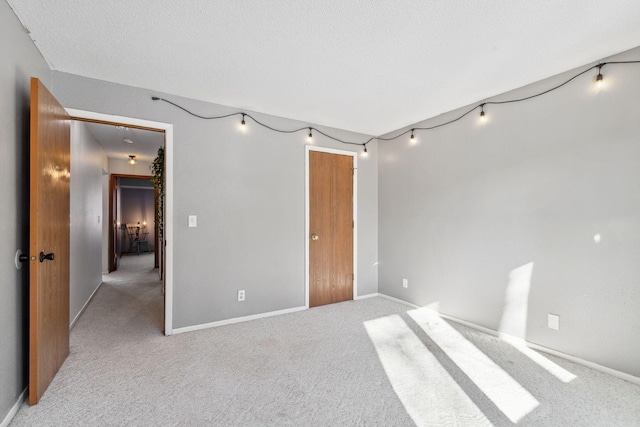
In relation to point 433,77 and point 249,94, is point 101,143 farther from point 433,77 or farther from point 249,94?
point 433,77

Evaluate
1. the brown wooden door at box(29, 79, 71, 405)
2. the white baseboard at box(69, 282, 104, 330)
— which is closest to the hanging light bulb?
the brown wooden door at box(29, 79, 71, 405)

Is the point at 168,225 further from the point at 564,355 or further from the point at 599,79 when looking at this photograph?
the point at 599,79

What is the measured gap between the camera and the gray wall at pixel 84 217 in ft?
11.3

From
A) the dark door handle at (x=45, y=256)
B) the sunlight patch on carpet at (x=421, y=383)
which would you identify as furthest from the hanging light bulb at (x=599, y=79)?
the dark door handle at (x=45, y=256)

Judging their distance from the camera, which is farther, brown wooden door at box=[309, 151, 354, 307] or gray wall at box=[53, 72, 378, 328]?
brown wooden door at box=[309, 151, 354, 307]

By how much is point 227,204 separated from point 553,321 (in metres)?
3.32

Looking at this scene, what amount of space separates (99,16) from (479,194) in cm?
352

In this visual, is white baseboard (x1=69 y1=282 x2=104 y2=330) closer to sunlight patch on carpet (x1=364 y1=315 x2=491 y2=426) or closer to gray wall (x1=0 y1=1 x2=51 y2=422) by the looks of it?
gray wall (x1=0 y1=1 x2=51 y2=422)

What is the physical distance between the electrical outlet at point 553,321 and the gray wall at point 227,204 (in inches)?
100

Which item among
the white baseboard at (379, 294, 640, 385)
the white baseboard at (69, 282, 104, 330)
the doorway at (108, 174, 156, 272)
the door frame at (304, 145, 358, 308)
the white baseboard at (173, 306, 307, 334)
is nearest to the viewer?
the white baseboard at (379, 294, 640, 385)

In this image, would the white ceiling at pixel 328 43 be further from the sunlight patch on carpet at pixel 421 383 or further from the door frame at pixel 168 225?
the sunlight patch on carpet at pixel 421 383

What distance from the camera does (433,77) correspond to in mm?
2666

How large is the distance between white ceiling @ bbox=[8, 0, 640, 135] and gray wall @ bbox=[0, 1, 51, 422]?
8.3 inches

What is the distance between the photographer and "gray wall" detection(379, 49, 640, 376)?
7.38 feet
